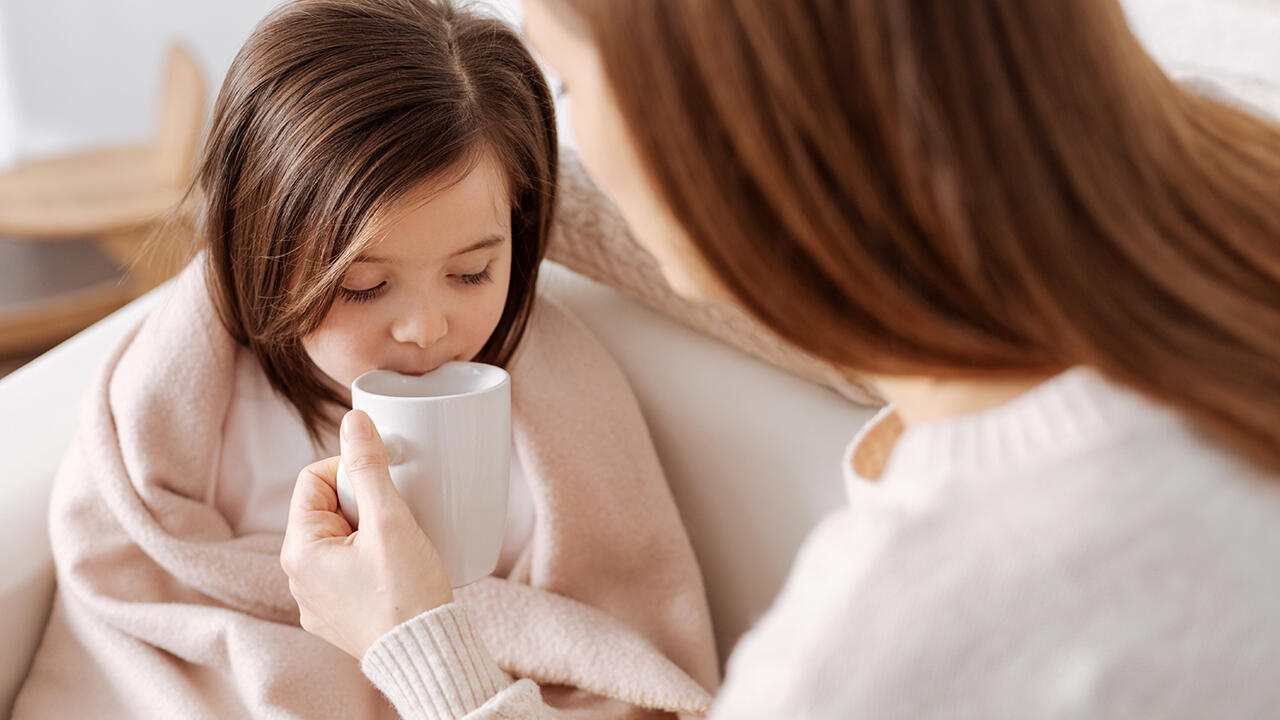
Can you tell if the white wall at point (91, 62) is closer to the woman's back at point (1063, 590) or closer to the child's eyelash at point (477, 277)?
the child's eyelash at point (477, 277)

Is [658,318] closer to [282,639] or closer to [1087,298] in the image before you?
[282,639]

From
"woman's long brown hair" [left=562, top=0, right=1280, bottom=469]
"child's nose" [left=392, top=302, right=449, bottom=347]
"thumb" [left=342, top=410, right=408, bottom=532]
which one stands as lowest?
"thumb" [left=342, top=410, right=408, bottom=532]

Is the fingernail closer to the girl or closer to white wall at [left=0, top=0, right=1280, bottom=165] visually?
the girl

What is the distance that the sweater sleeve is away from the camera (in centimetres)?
77

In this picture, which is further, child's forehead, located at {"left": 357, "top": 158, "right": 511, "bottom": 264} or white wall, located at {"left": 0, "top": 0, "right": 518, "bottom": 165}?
white wall, located at {"left": 0, "top": 0, "right": 518, "bottom": 165}

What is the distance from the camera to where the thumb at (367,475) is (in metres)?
0.78

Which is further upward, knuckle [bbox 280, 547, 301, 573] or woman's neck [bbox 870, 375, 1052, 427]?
woman's neck [bbox 870, 375, 1052, 427]

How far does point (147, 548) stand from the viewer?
969 mm

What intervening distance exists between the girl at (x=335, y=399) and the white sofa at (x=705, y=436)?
0.05m

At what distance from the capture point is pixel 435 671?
0.77 meters

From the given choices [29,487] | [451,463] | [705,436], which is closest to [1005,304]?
[451,463]

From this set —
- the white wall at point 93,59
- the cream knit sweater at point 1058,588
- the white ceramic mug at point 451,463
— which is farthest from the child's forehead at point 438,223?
the white wall at point 93,59

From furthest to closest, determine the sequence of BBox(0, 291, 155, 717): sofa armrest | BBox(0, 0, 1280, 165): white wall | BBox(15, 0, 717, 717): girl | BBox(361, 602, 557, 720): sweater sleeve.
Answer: BBox(0, 0, 1280, 165): white wall → BBox(0, 291, 155, 717): sofa armrest → BBox(15, 0, 717, 717): girl → BBox(361, 602, 557, 720): sweater sleeve

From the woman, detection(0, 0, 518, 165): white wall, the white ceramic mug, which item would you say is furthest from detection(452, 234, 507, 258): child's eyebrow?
detection(0, 0, 518, 165): white wall
